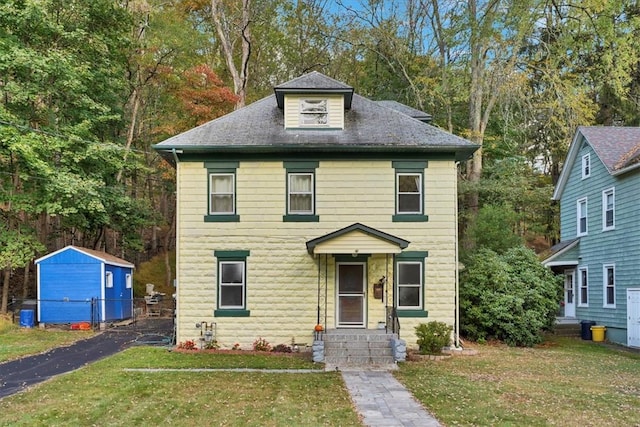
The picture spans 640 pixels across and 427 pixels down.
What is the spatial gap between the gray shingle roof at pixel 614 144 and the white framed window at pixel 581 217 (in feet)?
7.95

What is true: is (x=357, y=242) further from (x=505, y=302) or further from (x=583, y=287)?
(x=583, y=287)

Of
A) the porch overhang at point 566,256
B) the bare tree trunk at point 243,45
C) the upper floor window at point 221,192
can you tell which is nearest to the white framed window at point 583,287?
the porch overhang at point 566,256

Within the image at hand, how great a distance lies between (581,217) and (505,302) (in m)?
8.12

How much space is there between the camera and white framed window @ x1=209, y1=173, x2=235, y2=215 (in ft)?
52.0

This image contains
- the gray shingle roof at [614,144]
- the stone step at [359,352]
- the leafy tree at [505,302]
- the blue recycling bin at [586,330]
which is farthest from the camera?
the blue recycling bin at [586,330]

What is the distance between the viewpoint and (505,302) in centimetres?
1719

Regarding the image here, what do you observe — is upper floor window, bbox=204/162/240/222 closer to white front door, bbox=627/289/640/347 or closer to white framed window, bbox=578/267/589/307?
white front door, bbox=627/289/640/347

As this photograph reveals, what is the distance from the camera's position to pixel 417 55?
29688mm

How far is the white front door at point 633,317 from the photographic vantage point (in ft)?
58.9

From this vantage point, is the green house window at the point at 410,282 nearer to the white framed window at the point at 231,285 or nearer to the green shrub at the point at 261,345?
the green shrub at the point at 261,345

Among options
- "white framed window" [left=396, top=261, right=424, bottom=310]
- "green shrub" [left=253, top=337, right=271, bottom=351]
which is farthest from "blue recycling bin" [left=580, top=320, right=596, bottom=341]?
"green shrub" [left=253, top=337, right=271, bottom=351]

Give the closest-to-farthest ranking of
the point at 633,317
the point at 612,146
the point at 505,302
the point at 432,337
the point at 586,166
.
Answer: the point at 432,337, the point at 505,302, the point at 633,317, the point at 612,146, the point at 586,166

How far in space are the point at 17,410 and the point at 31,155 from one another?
39.9 ft

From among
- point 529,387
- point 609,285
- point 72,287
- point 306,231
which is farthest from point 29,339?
point 609,285
